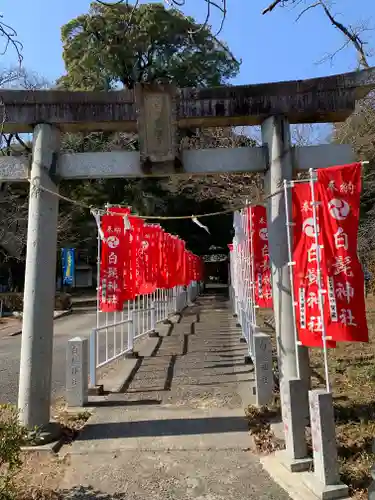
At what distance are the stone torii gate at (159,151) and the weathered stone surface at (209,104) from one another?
0.01 metres

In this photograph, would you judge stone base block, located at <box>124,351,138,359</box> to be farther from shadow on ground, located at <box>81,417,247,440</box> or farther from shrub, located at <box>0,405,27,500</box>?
shrub, located at <box>0,405,27,500</box>

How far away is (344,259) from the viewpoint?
4.40 meters

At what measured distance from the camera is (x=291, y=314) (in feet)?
17.9

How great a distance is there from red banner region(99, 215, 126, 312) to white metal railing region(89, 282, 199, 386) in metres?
0.37

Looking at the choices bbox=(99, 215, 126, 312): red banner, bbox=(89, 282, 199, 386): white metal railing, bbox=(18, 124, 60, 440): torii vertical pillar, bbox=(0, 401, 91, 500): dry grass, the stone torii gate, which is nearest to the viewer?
bbox=(0, 401, 91, 500): dry grass

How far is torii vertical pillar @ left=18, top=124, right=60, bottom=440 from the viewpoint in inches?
212

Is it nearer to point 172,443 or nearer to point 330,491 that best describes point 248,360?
point 172,443

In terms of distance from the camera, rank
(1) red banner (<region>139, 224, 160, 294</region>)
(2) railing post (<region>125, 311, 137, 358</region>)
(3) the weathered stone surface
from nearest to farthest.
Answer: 1. (3) the weathered stone surface
2. (2) railing post (<region>125, 311, 137, 358</region>)
3. (1) red banner (<region>139, 224, 160, 294</region>)

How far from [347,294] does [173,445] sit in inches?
113

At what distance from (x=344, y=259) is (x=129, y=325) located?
24.1ft

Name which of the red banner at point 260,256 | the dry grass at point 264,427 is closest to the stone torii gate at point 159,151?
the dry grass at point 264,427

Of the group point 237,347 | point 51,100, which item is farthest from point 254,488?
point 237,347

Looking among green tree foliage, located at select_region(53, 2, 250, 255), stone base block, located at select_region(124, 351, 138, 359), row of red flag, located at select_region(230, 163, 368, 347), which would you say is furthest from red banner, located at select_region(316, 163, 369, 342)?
green tree foliage, located at select_region(53, 2, 250, 255)

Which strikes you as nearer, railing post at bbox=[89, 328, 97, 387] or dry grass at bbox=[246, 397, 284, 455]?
dry grass at bbox=[246, 397, 284, 455]
